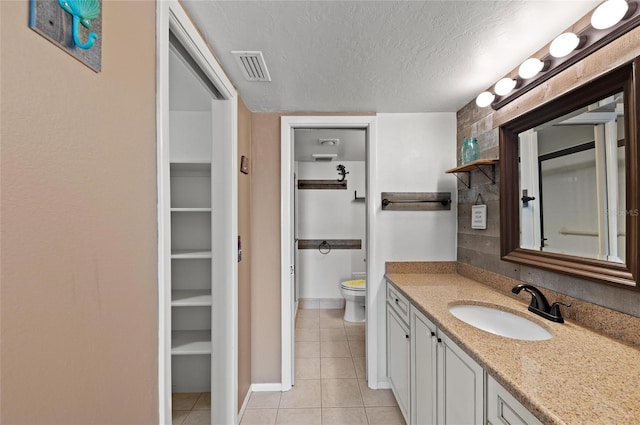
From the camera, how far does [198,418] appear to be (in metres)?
2.03

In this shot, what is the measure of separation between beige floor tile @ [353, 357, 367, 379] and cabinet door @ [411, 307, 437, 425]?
833mm

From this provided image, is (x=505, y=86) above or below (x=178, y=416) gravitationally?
above

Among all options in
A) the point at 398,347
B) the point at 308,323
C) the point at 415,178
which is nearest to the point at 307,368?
the point at 398,347

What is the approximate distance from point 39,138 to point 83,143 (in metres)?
0.10

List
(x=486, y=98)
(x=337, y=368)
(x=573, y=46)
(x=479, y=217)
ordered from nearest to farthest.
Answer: (x=573, y=46) < (x=486, y=98) < (x=479, y=217) < (x=337, y=368)

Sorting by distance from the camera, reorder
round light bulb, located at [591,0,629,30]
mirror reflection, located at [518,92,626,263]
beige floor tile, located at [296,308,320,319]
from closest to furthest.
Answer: round light bulb, located at [591,0,629,30]
mirror reflection, located at [518,92,626,263]
beige floor tile, located at [296,308,320,319]

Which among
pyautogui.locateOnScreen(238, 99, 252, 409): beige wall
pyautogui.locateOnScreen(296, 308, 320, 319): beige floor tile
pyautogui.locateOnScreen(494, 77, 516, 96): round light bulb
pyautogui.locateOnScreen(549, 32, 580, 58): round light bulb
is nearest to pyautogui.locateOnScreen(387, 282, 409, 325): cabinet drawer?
pyautogui.locateOnScreen(238, 99, 252, 409): beige wall

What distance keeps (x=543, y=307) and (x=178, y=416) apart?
2.37m

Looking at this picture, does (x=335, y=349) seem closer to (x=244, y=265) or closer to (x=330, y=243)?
(x=244, y=265)

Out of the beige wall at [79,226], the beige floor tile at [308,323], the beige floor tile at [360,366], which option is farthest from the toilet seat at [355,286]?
the beige wall at [79,226]

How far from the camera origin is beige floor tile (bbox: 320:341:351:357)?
2.85 m

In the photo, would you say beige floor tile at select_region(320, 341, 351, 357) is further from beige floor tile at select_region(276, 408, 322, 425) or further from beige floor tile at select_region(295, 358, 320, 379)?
beige floor tile at select_region(276, 408, 322, 425)

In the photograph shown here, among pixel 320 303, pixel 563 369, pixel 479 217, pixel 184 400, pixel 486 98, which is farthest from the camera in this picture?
pixel 320 303

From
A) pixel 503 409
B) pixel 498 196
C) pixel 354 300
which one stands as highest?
pixel 498 196
